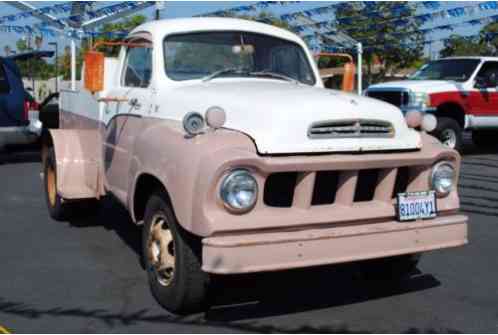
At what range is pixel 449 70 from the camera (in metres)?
13.7

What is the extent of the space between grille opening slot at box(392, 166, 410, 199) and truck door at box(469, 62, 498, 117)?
9234 mm

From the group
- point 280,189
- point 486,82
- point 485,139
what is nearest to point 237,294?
point 280,189

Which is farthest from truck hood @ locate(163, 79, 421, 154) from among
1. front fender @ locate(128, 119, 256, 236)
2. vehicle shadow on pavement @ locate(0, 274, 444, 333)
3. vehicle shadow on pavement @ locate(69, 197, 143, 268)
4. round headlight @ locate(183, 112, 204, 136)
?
vehicle shadow on pavement @ locate(69, 197, 143, 268)

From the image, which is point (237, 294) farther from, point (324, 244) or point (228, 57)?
point (228, 57)

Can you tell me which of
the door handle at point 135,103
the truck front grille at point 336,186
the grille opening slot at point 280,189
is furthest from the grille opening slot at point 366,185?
the door handle at point 135,103

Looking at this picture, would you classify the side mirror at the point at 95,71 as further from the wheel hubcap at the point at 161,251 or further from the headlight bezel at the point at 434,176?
the headlight bezel at the point at 434,176

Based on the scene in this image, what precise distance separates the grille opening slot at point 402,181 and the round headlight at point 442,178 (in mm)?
171

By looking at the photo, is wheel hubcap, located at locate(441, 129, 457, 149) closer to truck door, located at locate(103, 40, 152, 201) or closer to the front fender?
truck door, located at locate(103, 40, 152, 201)

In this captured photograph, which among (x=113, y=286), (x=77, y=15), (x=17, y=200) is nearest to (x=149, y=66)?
(x=113, y=286)

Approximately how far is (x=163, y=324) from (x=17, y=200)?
4.91m

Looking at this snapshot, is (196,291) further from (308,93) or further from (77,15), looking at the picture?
(77,15)

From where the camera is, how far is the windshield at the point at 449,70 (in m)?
13.5

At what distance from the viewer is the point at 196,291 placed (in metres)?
4.14

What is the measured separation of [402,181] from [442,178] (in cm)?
27
